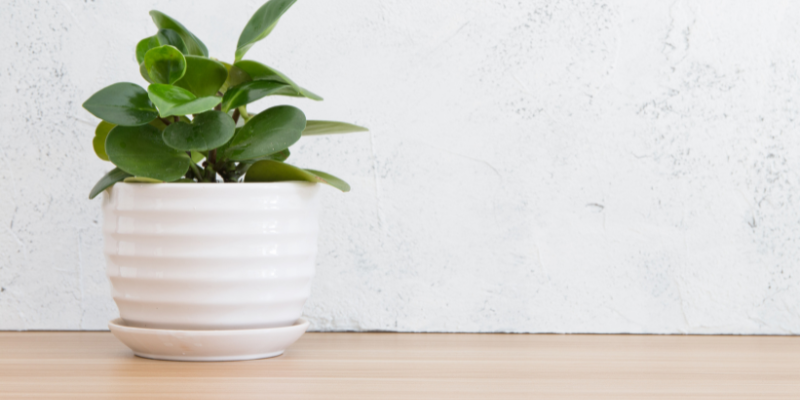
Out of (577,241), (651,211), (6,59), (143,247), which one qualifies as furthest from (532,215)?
(6,59)

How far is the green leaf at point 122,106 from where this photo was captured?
0.62m

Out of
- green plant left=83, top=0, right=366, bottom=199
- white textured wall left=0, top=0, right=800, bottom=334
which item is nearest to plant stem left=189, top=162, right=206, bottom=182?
green plant left=83, top=0, right=366, bottom=199

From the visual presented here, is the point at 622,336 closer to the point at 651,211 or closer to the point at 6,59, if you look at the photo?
the point at 651,211

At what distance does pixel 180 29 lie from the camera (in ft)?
2.26

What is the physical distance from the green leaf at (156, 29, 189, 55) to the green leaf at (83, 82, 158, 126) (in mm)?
63

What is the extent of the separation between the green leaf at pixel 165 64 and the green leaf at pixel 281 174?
124 mm

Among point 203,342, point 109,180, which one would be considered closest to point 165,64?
point 109,180

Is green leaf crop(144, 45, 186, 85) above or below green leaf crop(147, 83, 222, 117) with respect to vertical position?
above

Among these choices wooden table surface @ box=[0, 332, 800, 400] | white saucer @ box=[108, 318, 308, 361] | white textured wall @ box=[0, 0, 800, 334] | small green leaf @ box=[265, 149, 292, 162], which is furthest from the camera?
white textured wall @ box=[0, 0, 800, 334]

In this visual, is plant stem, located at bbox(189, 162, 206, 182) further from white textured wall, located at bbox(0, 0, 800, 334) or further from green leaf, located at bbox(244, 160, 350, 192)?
white textured wall, located at bbox(0, 0, 800, 334)

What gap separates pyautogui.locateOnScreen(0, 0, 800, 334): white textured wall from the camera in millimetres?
969

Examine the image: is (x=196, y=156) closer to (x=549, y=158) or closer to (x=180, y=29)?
(x=180, y=29)

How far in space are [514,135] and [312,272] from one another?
0.42 metres

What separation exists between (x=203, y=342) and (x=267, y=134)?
0.72 ft
